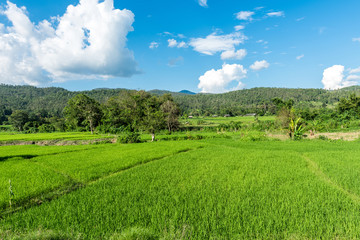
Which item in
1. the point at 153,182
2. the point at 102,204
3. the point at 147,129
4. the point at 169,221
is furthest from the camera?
the point at 147,129

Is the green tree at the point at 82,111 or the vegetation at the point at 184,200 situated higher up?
the green tree at the point at 82,111

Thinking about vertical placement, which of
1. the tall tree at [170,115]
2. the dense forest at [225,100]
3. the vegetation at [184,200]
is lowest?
the vegetation at [184,200]

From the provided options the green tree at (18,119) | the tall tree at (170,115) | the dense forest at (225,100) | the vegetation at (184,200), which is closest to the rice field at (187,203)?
the vegetation at (184,200)

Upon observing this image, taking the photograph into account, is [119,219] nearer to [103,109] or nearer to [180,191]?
[180,191]

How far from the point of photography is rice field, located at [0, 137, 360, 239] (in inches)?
158

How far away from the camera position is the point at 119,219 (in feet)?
15.0

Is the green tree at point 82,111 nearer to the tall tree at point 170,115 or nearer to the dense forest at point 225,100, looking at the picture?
the tall tree at point 170,115

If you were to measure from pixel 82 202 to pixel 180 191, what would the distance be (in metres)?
3.40

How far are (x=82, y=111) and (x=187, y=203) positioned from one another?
4480 centimetres

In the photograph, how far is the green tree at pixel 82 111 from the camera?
4047cm

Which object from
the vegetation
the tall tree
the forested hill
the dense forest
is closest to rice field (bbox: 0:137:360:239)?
the vegetation

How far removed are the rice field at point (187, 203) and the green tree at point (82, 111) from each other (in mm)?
33754

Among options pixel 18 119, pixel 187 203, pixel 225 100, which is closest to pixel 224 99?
pixel 225 100

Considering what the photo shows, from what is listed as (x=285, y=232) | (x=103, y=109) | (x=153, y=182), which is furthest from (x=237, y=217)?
(x=103, y=109)
